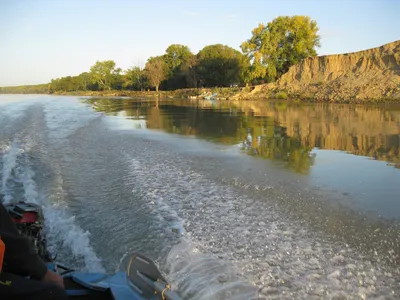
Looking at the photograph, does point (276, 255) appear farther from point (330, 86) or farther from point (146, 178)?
point (330, 86)

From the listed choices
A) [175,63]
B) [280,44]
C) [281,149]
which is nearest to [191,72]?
[175,63]

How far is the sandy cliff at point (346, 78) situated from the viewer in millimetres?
37375

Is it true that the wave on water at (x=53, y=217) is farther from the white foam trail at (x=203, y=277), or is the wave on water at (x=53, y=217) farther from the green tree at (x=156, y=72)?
the green tree at (x=156, y=72)

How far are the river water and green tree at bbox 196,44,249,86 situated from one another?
58.4m

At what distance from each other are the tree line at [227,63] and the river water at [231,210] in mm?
44380

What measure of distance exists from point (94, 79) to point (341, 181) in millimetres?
118266

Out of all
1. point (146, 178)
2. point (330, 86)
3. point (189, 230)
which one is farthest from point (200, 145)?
point (330, 86)

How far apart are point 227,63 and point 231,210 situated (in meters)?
67.0

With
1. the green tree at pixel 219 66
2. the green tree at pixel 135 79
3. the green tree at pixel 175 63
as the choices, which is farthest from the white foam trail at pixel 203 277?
the green tree at pixel 135 79

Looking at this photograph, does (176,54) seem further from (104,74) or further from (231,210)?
(231,210)

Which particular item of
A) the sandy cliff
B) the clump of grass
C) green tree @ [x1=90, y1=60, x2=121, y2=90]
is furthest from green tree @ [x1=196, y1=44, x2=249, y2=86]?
green tree @ [x1=90, y1=60, x2=121, y2=90]

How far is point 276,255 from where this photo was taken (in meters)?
4.39

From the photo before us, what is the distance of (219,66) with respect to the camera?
70.9 metres

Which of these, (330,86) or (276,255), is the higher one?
(330,86)
